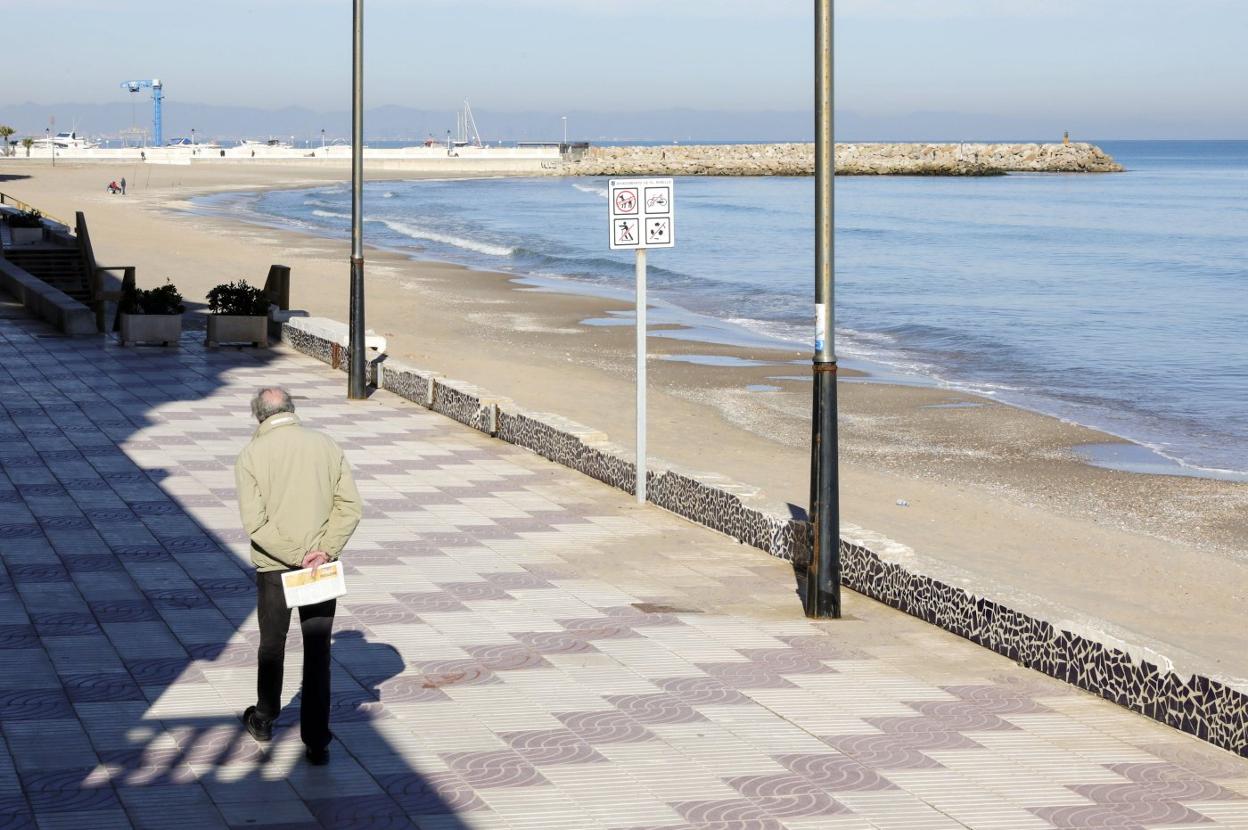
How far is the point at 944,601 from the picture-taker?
923 cm

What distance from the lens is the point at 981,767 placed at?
22.7 feet

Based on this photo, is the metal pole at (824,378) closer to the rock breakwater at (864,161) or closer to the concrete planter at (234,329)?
the concrete planter at (234,329)

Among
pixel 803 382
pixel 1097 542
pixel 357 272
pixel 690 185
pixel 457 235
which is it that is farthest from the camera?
pixel 690 185

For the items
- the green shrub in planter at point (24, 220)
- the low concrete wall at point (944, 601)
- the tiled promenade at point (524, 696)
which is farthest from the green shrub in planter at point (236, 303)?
the green shrub in planter at point (24, 220)

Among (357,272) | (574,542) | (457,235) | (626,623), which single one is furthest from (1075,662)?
(457,235)

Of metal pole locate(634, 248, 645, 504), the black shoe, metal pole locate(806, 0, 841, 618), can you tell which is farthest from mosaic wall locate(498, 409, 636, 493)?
the black shoe

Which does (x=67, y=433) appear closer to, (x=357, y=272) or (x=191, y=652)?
(x=357, y=272)

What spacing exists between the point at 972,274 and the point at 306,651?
141 ft

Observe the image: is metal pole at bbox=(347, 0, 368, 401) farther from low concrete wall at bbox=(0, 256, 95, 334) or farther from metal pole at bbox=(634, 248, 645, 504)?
low concrete wall at bbox=(0, 256, 95, 334)

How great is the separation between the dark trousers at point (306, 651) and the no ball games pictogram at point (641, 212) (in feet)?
20.1

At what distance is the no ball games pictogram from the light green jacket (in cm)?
604

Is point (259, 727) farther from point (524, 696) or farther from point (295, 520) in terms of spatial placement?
point (524, 696)

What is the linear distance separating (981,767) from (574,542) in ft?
15.6

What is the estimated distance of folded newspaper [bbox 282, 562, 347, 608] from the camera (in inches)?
262
